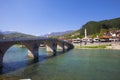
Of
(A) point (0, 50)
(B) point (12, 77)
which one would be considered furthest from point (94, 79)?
(A) point (0, 50)

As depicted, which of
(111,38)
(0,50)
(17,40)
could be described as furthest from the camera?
(111,38)

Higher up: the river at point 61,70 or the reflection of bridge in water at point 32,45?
the reflection of bridge in water at point 32,45

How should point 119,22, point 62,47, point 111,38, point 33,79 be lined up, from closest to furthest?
point 33,79, point 62,47, point 111,38, point 119,22

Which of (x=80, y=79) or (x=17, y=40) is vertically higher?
(x=17, y=40)

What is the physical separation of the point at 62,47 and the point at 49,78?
238 feet

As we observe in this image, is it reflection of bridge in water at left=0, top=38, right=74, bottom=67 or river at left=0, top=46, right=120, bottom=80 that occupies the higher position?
reflection of bridge in water at left=0, top=38, right=74, bottom=67

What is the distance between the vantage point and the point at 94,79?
3225 centimetres

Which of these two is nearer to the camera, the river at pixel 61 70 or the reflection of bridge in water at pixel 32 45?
the river at pixel 61 70

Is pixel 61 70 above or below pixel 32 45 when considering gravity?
below

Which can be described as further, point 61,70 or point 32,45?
point 32,45

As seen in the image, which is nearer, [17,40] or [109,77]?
[109,77]

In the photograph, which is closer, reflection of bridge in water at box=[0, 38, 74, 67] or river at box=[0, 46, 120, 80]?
river at box=[0, 46, 120, 80]

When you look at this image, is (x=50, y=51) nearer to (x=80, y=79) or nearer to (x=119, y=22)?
(x=80, y=79)

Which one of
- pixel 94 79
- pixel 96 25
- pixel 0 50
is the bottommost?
pixel 94 79
